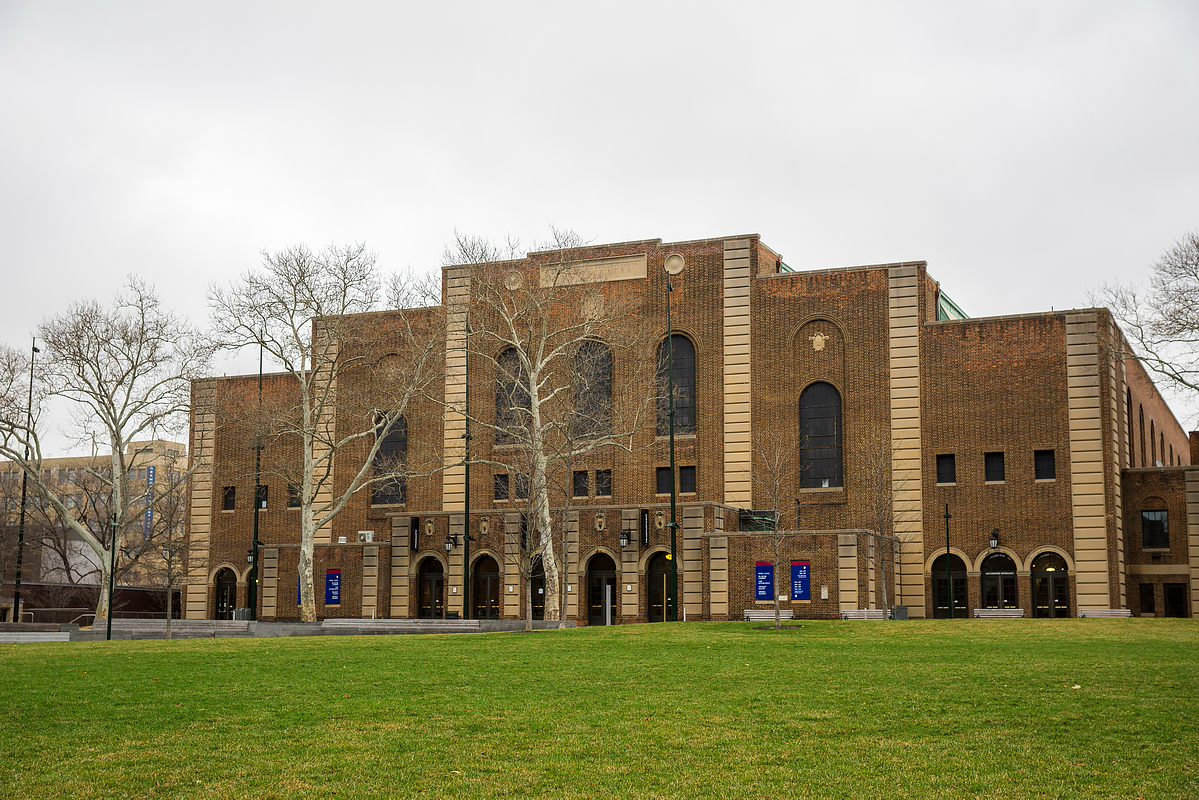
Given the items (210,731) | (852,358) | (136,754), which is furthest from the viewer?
(852,358)

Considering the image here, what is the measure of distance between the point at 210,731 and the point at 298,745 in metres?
1.46

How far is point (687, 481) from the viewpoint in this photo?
49.9 meters

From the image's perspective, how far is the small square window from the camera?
5159 centimetres

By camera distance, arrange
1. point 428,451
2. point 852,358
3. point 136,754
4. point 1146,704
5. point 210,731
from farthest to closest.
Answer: point 428,451
point 852,358
point 1146,704
point 210,731
point 136,754

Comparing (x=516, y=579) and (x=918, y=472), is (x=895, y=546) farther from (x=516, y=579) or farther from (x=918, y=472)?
(x=516, y=579)

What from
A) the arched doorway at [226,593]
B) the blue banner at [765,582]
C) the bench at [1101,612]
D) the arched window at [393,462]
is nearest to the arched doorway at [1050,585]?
the bench at [1101,612]

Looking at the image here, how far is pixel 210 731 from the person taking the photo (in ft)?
41.9

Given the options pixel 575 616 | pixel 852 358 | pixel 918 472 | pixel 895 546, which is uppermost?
pixel 852 358

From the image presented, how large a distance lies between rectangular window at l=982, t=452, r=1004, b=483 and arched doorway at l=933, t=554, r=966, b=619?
3.44 meters

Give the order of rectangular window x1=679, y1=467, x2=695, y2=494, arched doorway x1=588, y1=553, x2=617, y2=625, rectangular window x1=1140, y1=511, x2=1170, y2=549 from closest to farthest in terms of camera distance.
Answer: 1. rectangular window x1=1140, y1=511, x2=1170, y2=549
2. arched doorway x1=588, y1=553, x2=617, y2=625
3. rectangular window x1=679, y1=467, x2=695, y2=494

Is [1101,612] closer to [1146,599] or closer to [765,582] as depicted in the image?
[1146,599]

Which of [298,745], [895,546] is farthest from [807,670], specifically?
[895,546]

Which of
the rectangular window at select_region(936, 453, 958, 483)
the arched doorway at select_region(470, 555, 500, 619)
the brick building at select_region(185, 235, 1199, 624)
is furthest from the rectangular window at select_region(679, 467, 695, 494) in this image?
the rectangular window at select_region(936, 453, 958, 483)

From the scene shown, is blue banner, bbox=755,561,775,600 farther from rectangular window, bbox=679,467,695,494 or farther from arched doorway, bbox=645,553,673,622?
rectangular window, bbox=679,467,695,494
